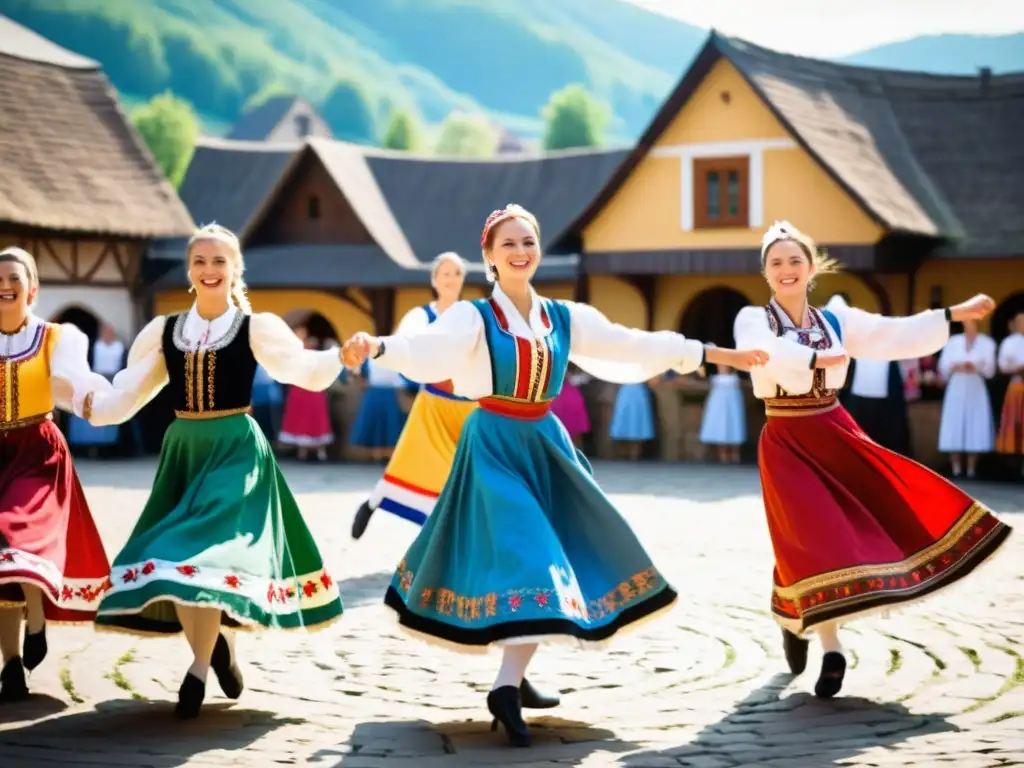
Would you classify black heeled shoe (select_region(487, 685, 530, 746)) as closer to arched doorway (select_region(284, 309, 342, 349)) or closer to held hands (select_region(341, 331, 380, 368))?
held hands (select_region(341, 331, 380, 368))

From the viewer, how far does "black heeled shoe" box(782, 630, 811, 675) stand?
20.6 ft

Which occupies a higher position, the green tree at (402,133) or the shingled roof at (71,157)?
the green tree at (402,133)

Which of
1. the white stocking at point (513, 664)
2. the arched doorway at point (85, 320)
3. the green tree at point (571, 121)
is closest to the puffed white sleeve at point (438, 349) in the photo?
the white stocking at point (513, 664)

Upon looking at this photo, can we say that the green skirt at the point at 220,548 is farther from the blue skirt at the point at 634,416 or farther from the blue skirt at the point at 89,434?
the blue skirt at the point at 89,434

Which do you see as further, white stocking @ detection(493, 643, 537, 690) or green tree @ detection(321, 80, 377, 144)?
green tree @ detection(321, 80, 377, 144)

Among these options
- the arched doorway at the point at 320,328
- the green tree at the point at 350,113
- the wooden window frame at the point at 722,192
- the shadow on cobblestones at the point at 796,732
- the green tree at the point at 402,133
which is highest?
the green tree at the point at 350,113

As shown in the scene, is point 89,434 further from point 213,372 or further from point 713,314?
point 213,372

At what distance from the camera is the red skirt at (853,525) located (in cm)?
587

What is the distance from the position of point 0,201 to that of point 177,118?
49.5 metres

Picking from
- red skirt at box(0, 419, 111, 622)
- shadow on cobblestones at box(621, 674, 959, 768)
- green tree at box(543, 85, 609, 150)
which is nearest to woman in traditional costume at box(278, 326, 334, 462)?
red skirt at box(0, 419, 111, 622)

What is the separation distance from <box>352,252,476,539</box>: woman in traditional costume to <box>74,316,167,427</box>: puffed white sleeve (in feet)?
11.0

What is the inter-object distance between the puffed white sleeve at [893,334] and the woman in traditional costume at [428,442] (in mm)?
3459

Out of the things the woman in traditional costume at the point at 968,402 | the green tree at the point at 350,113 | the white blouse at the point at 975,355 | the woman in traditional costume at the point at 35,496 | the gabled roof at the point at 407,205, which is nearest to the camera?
the woman in traditional costume at the point at 35,496

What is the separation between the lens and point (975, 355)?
54.0 ft
